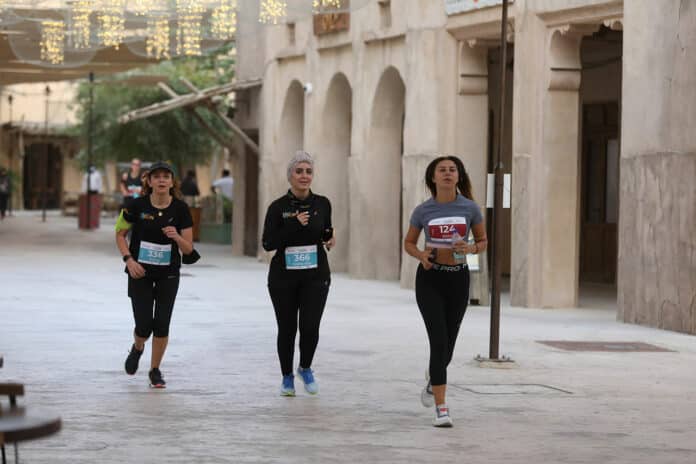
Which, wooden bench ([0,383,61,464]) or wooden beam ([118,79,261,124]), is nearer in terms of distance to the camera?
wooden bench ([0,383,61,464])

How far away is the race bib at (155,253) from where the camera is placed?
1260 centimetres

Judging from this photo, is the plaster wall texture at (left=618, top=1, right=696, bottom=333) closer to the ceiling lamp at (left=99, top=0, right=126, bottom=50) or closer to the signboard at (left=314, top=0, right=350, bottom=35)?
the ceiling lamp at (left=99, top=0, right=126, bottom=50)

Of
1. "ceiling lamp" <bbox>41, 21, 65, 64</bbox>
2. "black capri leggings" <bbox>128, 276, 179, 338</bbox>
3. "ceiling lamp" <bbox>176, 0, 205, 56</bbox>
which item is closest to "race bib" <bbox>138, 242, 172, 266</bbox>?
"black capri leggings" <bbox>128, 276, 179, 338</bbox>

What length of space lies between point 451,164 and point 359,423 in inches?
74.0

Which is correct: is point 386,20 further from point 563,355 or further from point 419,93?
point 563,355

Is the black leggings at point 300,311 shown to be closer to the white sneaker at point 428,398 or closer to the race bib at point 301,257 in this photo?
the race bib at point 301,257

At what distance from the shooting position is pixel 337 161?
31.1m

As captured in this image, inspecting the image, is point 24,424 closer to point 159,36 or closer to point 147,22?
point 147,22

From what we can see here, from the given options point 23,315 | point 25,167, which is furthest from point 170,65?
point 23,315

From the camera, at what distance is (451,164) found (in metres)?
11.1

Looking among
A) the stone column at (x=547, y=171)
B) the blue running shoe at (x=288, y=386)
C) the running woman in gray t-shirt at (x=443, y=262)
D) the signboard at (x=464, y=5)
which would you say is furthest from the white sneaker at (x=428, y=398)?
the signboard at (x=464, y=5)

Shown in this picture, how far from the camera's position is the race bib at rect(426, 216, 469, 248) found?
36.0 feet

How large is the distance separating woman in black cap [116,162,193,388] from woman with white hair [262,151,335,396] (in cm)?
80

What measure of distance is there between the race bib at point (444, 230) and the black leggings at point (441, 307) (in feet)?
0.57
